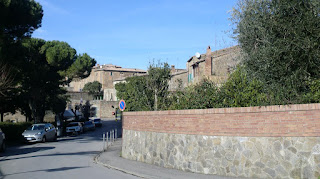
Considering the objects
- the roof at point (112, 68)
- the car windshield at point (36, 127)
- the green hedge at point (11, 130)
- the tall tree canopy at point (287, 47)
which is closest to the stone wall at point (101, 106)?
the roof at point (112, 68)

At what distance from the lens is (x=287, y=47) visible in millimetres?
11016

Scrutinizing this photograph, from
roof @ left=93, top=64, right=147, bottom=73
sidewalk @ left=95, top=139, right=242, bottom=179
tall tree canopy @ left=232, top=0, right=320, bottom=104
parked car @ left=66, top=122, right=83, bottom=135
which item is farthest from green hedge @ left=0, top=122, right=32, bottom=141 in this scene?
roof @ left=93, top=64, right=147, bottom=73

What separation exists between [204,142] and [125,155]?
6.71 meters

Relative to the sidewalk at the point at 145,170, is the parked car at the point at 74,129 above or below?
above

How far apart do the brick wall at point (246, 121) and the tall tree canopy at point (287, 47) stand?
2.04ft

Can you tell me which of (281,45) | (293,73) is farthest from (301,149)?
(281,45)

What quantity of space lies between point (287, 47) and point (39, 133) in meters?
24.0

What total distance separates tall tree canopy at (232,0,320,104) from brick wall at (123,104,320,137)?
623 mm

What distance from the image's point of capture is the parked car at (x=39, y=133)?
97.8 feet

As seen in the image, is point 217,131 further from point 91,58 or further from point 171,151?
point 91,58

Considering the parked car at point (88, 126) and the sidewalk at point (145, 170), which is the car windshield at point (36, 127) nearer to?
the sidewalk at point (145, 170)

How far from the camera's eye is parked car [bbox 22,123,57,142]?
29.8 meters

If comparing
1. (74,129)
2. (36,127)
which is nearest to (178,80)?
(36,127)

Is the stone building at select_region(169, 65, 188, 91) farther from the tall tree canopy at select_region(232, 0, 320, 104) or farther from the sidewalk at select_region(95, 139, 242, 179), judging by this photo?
the tall tree canopy at select_region(232, 0, 320, 104)
